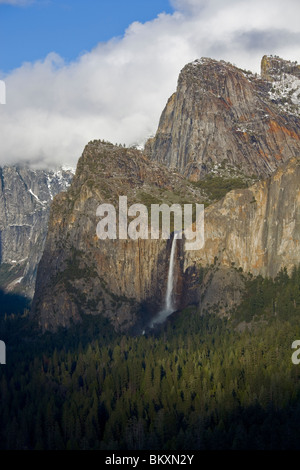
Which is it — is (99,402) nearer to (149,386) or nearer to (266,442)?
(149,386)

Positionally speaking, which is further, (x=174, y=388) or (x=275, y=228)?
(x=275, y=228)

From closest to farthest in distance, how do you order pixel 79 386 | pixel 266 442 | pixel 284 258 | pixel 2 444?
1. pixel 266 442
2. pixel 2 444
3. pixel 79 386
4. pixel 284 258

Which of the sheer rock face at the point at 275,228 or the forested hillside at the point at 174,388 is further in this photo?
the sheer rock face at the point at 275,228

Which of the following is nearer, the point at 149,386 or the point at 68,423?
the point at 68,423

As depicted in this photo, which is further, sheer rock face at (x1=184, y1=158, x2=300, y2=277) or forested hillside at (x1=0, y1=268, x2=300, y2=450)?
sheer rock face at (x1=184, y1=158, x2=300, y2=277)

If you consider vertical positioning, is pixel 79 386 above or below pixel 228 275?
below

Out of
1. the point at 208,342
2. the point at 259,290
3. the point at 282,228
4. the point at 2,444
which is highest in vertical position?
the point at 282,228

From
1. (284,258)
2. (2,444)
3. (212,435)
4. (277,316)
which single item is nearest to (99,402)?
(2,444)

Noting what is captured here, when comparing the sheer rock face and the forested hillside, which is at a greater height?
the sheer rock face

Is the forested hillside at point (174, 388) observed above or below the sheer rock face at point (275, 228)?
below

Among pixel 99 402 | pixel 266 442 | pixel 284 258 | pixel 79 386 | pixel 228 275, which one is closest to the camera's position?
pixel 266 442

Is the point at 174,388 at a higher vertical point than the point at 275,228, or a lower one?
lower
